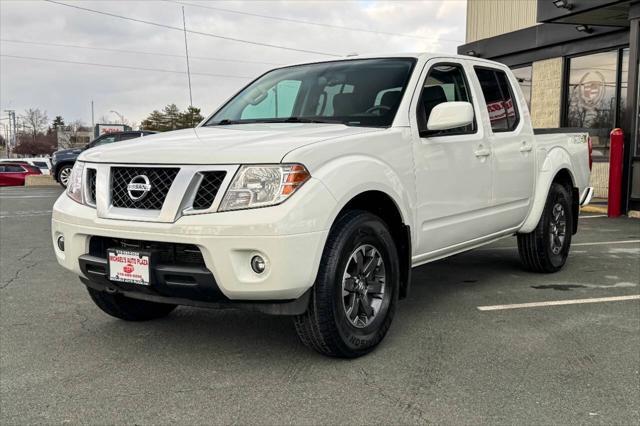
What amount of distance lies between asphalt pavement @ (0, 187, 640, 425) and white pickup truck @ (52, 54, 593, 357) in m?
0.30

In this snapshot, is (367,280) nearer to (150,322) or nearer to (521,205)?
(150,322)

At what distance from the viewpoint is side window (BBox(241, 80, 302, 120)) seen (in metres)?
4.57

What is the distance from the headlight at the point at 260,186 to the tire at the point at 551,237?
11.2 ft

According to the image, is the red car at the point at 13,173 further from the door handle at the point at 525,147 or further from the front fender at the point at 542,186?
the door handle at the point at 525,147

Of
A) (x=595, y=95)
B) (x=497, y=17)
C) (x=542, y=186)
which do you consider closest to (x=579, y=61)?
(x=595, y=95)

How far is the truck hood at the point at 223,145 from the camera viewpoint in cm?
316

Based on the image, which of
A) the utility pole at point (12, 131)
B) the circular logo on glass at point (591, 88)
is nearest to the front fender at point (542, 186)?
the circular logo on glass at point (591, 88)

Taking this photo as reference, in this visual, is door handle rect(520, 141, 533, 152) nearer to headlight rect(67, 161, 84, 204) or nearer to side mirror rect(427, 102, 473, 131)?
side mirror rect(427, 102, 473, 131)

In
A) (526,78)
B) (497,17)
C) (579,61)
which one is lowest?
(526,78)

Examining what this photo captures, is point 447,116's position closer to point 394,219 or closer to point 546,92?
point 394,219

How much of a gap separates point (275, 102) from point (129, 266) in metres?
1.87

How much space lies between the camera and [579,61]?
1387 centimetres

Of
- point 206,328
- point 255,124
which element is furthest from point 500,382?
point 255,124

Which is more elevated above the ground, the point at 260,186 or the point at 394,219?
the point at 260,186
